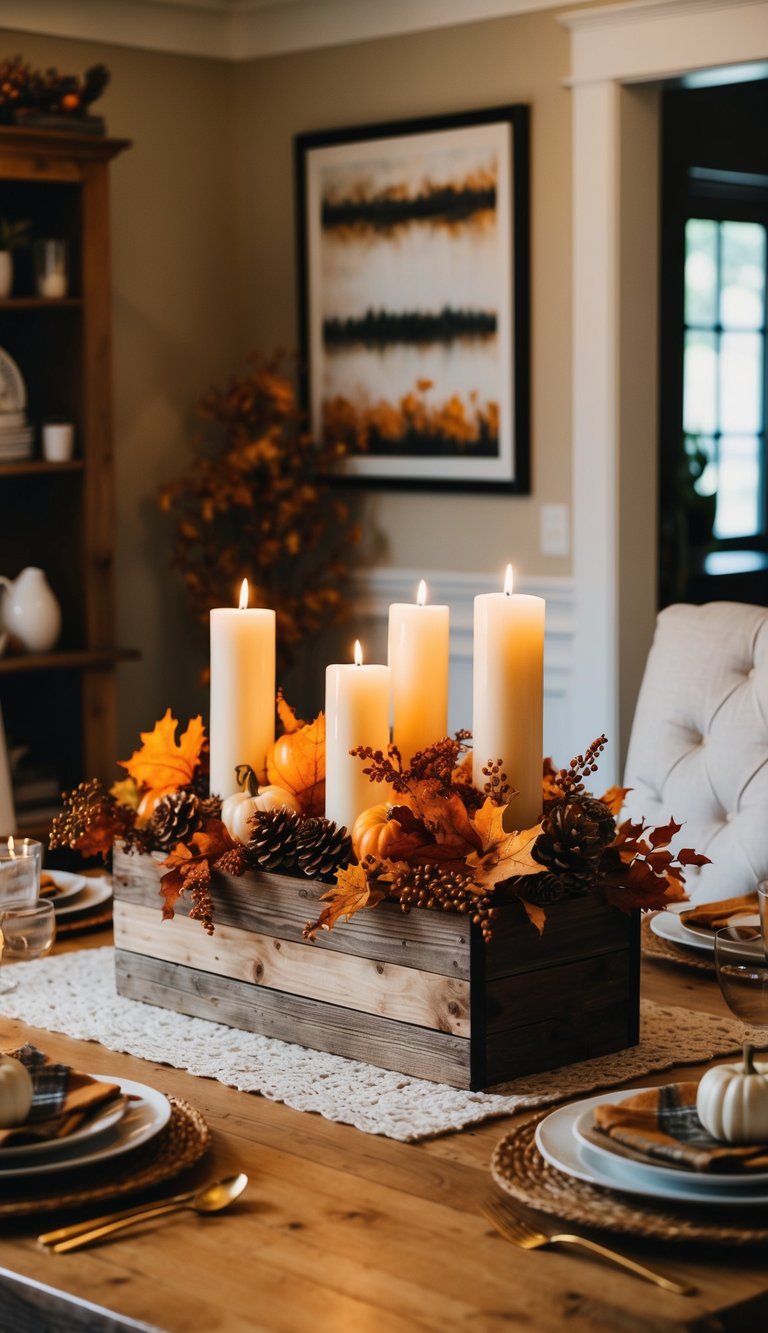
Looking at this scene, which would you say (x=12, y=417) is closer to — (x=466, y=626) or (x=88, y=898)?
(x=466, y=626)

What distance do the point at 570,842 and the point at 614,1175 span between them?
12.7 inches

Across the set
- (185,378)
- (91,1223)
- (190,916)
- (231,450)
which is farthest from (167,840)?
(185,378)

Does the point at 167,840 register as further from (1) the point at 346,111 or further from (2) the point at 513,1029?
(1) the point at 346,111

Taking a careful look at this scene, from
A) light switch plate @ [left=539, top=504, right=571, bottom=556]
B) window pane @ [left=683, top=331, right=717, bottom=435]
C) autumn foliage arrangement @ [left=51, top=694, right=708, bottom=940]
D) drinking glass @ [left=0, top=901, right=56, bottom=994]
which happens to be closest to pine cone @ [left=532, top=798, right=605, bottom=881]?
autumn foliage arrangement @ [left=51, top=694, right=708, bottom=940]

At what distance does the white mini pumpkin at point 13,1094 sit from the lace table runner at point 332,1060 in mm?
240

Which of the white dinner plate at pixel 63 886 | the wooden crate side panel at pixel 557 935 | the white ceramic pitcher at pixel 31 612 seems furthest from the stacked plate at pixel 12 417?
the wooden crate side panel at pixel 557 935

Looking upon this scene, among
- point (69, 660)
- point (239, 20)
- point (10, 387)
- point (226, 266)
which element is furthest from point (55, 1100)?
point (239, 20)

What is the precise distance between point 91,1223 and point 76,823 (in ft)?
1.88

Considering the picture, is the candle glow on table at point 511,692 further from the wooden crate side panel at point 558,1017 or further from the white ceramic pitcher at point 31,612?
the white ceramic pitcher at point 31,612

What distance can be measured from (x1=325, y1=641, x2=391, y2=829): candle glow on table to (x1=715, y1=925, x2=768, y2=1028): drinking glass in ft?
1.12

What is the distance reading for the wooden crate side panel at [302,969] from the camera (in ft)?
4.56

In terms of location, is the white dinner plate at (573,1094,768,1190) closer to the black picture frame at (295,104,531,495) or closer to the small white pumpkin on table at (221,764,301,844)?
the small white pumpkin on table at (221,764,301,844)

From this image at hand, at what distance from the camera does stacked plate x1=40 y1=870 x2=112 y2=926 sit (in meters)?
1.96

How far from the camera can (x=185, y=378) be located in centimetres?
449
